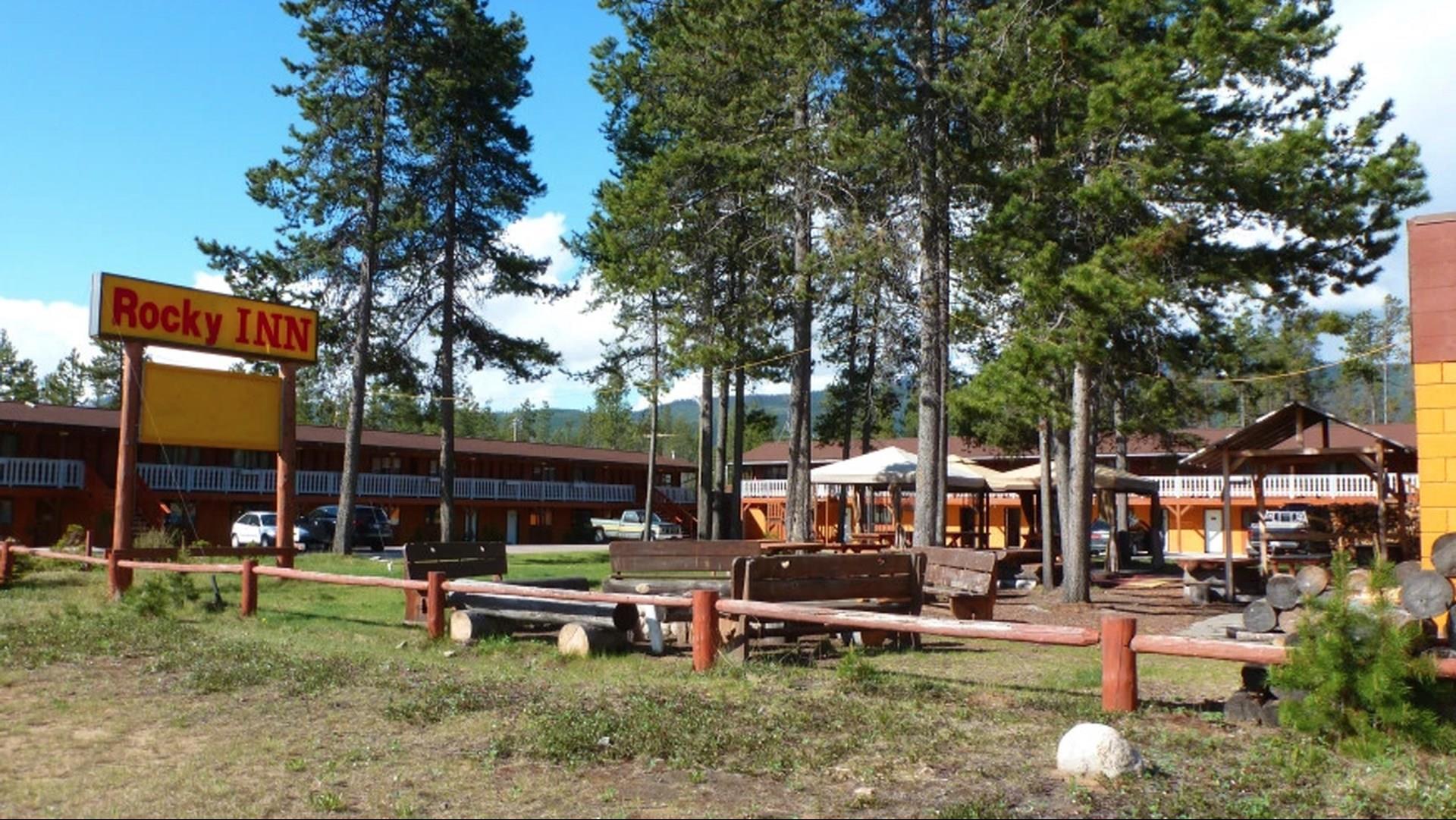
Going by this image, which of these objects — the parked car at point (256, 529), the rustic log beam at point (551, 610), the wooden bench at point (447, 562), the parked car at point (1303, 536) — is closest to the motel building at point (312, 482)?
the parked car at point (256, 529)

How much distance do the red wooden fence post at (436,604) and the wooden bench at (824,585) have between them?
3.25 meters

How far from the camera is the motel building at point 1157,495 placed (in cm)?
3141

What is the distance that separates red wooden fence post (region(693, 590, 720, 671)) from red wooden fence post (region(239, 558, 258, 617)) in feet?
22.5

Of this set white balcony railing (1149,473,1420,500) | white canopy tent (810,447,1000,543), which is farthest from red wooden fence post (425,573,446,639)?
white balcony railing (1149,473,1420,500)

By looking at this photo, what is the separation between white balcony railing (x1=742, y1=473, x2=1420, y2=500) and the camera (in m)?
39.9

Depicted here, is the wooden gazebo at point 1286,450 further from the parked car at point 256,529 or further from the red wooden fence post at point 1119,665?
the parked car at point 256,529

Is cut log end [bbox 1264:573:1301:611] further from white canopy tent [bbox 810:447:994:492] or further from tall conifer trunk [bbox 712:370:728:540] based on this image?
tall conifer trunk [bbox 712:370:728:540]

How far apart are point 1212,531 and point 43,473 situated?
133ft

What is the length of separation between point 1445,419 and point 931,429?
33.6 ft

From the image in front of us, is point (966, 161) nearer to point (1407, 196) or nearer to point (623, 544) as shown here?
point (1407, 196)

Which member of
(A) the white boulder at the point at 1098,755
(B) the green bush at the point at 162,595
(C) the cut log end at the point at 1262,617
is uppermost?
(C) the cut log end at the point at 1262,617

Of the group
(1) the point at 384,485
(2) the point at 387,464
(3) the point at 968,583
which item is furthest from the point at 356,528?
(3) the point at 968,583

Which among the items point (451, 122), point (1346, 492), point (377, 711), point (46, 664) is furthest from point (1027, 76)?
point (1346, 492)

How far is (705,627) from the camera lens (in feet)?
31.1
